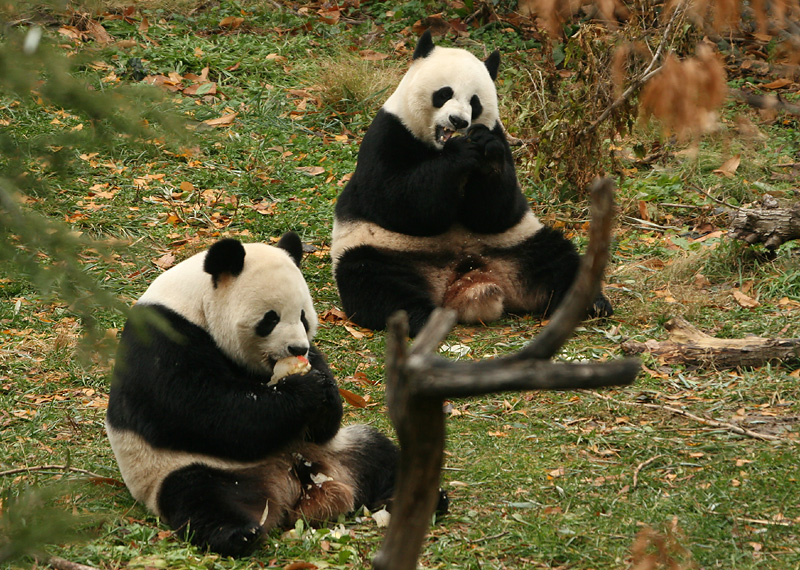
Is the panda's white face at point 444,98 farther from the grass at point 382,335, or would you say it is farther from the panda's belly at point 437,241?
the grass at point 382,335

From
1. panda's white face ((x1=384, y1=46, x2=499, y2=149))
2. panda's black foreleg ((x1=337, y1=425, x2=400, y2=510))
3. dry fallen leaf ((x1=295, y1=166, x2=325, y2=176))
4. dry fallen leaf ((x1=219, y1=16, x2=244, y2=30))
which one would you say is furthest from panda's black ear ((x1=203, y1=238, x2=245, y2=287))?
dry fallen leaf ((x1=219, y1=16, x2=244, y2=30))

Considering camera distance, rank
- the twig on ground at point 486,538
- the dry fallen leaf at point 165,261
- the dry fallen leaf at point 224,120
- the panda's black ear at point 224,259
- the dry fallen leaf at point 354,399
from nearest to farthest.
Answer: the twig on ground at point 486,538 → the panda's black ear at point 224,259 → the dry fallen leaf at point 354,399 → the dry fallen leaf at point 165,261 → the dry fallen leaf at point 224,120

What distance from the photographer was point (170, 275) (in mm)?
4324

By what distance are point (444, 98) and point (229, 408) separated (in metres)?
3.65

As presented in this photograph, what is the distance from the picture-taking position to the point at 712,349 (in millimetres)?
5613

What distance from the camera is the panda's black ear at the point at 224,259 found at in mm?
3990

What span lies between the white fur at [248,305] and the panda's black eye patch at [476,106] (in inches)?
125

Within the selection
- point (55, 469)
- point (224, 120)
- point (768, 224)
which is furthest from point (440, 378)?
point (224, 120)

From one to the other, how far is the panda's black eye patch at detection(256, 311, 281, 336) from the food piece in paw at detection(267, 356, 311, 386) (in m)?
0.16

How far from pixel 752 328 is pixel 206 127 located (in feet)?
17.2

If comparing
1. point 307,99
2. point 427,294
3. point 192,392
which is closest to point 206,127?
point 192,392

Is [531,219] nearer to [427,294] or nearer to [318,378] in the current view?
[427,294]

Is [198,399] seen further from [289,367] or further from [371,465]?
[371,465]

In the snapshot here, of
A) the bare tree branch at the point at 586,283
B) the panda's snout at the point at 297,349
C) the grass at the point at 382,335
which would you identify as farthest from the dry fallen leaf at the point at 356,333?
the bare tree branch at the point at 586,283
